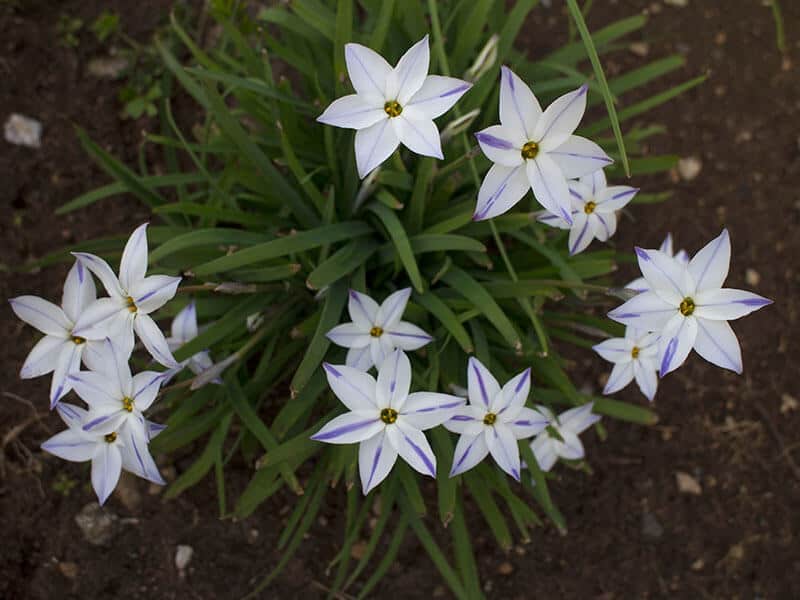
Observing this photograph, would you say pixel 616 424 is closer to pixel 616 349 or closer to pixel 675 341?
pixel 616 349

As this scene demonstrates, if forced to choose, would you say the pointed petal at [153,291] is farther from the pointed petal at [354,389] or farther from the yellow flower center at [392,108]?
the yellow flower center at [392,108]

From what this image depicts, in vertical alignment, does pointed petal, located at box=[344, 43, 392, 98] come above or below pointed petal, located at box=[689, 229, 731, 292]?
above

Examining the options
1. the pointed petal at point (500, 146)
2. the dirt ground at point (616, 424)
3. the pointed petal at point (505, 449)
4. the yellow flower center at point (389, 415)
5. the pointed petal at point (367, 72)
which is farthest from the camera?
the dirt ground at point (616, 424)

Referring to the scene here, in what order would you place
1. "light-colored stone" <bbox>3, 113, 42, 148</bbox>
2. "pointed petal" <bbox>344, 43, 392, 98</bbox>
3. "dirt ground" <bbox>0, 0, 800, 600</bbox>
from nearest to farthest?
"pointed petal" <bbox>344, 43, 392, 98</bbox> < "dirt ground" <bbox>0, 0, 800, 600</bbox> < "light-colored stone" <bbox>3, 113, 42, 148</bbox>

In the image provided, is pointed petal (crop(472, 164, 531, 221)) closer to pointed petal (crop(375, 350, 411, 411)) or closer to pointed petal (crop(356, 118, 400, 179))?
pointed petal (crop(356, 118, 400, 179))

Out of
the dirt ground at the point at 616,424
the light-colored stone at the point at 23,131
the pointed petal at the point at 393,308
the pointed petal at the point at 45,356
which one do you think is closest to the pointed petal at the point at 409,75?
the pointed petal at the point at 393,308

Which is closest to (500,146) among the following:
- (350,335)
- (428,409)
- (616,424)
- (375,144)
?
(375,144)

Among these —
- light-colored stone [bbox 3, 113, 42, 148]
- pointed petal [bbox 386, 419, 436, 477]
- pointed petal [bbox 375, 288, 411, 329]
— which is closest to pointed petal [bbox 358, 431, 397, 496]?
pointed petal [bbox 386, 419, 436, 477]
